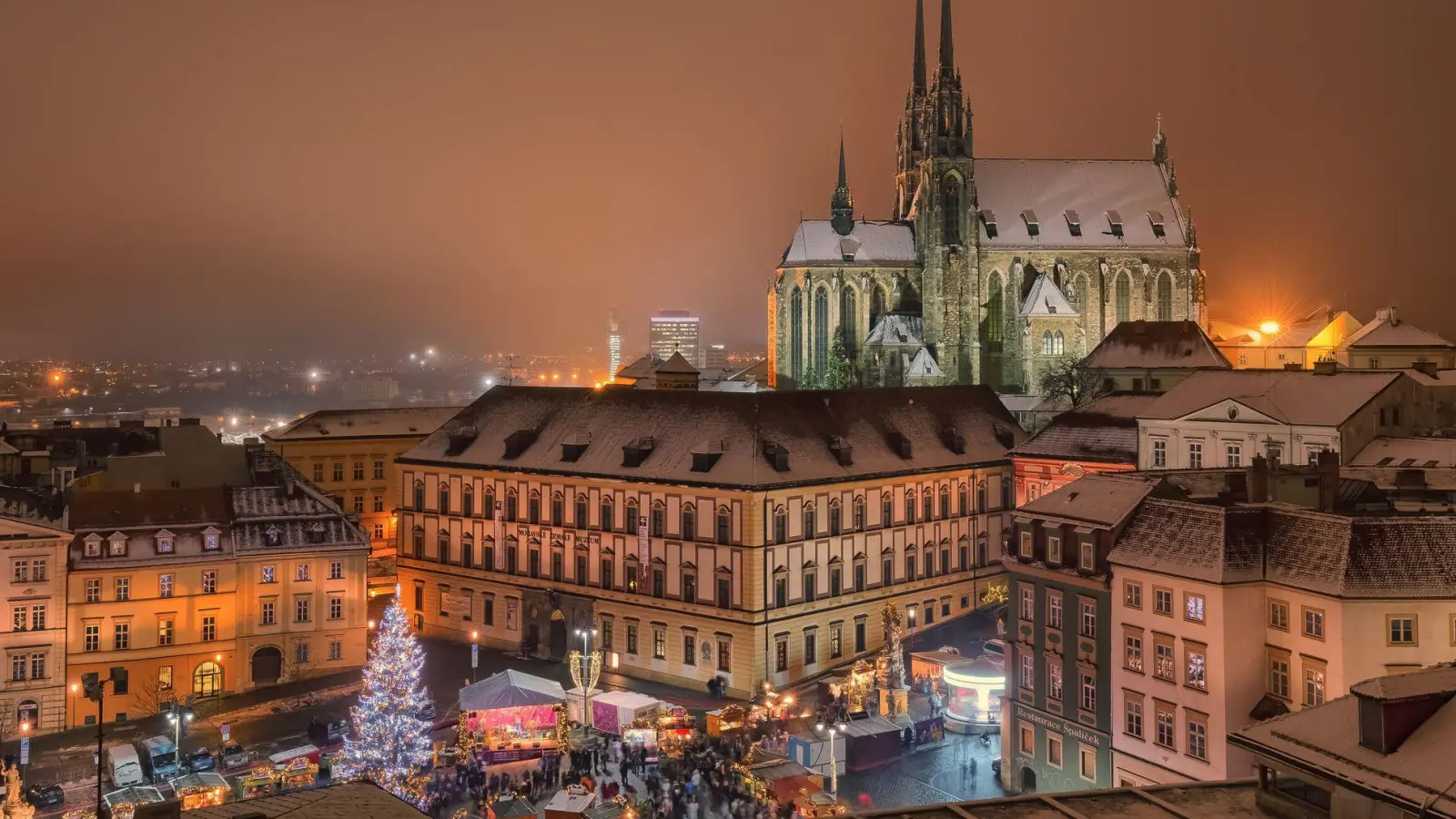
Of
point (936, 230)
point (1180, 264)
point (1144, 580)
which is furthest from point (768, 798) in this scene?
point (1180, 264)

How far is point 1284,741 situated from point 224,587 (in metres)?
55.0

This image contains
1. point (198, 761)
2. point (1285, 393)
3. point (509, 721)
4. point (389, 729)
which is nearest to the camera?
point (389, 729)

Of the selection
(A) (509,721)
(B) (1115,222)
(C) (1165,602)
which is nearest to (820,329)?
(B) (1115,222)

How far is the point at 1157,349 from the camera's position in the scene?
97.8 m

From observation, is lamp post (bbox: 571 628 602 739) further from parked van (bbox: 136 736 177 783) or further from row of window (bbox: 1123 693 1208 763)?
row of window (bbox: 1123 693 1208 763)

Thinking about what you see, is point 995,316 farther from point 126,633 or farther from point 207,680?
point 126,633

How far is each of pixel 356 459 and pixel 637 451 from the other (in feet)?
135

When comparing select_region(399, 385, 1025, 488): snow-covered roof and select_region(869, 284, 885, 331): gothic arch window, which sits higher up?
select_region(869, 284, 885, 331): gothic arch window

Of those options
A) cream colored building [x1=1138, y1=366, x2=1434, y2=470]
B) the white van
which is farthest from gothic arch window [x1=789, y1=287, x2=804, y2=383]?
the white van

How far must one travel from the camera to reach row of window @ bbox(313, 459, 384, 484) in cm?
10281

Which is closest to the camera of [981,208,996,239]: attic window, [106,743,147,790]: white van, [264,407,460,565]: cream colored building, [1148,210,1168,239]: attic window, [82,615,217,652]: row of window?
[106,743,147,790]: white van

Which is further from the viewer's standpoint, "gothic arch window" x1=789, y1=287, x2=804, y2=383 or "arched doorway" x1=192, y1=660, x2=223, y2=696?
"gothic arch window" x1=789, y1=287, x2=804, y2=383

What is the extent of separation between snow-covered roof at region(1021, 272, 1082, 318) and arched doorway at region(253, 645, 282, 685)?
78.0 m

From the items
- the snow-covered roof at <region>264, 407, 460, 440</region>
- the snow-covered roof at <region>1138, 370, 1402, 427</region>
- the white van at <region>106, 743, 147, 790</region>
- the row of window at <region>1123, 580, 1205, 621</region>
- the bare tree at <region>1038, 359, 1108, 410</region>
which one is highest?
the bare tree at <region>1038, 359, 1108, 410</region>
